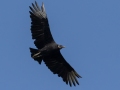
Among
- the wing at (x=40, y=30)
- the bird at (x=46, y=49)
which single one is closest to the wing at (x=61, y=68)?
the bird at (x=46, y=49)

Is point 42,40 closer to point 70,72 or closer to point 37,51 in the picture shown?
point 37,51

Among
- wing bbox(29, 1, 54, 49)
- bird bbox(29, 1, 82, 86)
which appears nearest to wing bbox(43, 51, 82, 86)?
bird bbox(29, 1, 82, 86)

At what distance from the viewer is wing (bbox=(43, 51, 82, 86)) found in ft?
82.4

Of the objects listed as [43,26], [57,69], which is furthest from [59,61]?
[43,26]

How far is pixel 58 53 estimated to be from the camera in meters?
25.1

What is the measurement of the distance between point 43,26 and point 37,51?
153 centimetres

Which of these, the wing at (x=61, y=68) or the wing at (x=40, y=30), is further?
the wing at (x=61, y=68)

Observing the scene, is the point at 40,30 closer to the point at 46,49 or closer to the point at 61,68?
the point at 46,49

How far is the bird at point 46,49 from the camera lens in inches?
949

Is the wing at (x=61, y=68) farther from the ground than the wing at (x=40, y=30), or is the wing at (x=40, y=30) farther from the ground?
the wing at (x=40, y=30)

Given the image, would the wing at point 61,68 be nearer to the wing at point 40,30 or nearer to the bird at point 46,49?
the bird at point 46,49

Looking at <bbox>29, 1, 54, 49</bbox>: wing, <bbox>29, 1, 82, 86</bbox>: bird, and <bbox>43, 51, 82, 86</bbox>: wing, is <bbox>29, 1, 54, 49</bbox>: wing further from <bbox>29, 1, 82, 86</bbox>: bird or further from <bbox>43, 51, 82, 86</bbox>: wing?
<bbox>43, 51, 82, 86</bbox>: wing

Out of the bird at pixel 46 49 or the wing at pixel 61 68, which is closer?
the bird at pixel 46 49

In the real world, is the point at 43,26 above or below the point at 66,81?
above
